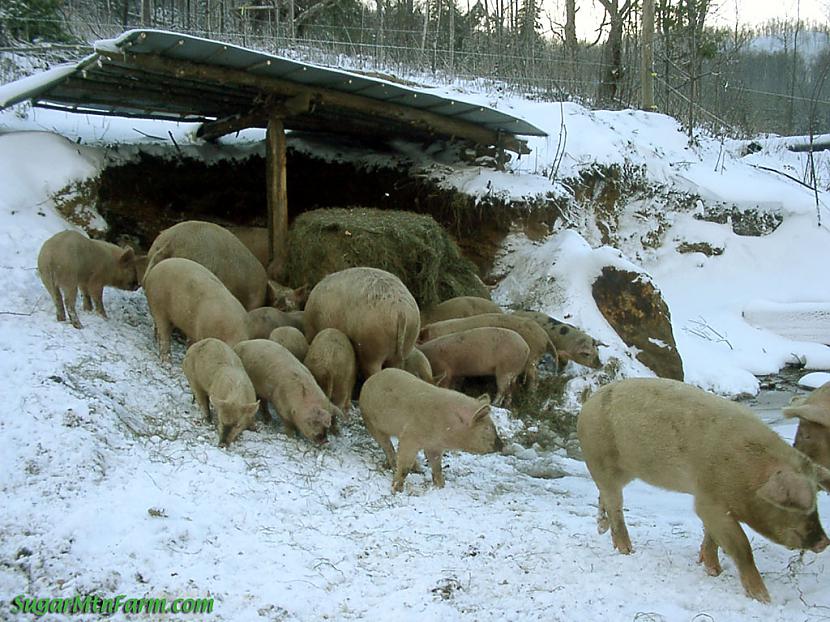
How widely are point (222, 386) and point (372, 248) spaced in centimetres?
335

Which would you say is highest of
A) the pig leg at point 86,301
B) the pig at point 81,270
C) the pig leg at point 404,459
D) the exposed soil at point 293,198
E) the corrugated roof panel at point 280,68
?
the corrugated roof panel at point 280,68

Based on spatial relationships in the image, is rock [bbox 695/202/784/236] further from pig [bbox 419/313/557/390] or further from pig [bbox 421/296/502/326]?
pig [bbox 419/313/557/390]

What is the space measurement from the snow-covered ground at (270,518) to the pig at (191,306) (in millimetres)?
373

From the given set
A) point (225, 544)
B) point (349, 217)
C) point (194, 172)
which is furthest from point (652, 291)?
point (225, 544)

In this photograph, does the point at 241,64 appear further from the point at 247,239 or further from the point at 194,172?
the point at 194,172

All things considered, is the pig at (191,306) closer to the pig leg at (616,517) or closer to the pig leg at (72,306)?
the pig leg at (72,306)

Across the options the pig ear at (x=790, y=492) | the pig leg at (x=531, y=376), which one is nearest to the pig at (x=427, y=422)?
the pig ear at (x=790, y=492)

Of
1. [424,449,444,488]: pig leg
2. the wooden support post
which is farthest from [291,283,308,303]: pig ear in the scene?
[424,449,444,488]: pig leg

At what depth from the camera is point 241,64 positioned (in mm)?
7918

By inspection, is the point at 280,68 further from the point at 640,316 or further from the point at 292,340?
the point at 640,316

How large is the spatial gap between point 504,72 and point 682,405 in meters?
16.3

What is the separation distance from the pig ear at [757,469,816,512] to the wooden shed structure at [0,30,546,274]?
5919 millimetres

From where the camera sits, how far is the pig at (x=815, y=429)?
4340mm

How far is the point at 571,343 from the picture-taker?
870cm
